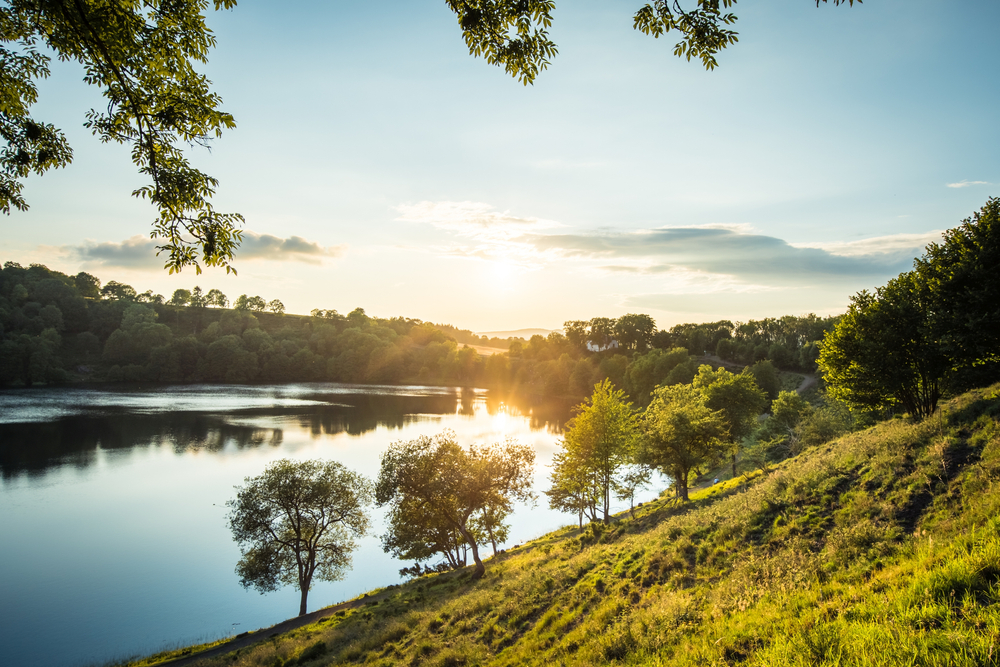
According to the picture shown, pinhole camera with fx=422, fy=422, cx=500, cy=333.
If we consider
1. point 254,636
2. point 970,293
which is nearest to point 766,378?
point 970,293

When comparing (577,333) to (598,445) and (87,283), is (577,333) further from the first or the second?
(87,283)

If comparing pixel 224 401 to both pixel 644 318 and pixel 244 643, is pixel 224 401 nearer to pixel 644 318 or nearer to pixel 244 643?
pixel 244 643

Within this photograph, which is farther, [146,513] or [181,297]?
[181,297]

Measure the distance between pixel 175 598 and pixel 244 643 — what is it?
375 inches

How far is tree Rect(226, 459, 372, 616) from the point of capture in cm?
2558

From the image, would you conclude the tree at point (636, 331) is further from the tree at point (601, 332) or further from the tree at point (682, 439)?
the tree at point (682, 439)

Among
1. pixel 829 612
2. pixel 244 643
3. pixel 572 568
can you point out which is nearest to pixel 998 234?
pixel 829 612

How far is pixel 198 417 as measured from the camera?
69312 mm

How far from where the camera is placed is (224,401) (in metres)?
87.7

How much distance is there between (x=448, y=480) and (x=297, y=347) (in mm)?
126847

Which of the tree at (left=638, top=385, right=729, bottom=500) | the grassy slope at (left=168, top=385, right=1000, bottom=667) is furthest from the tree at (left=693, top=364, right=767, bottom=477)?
the grassy slope at (left=168, top=385, right=1000, bottom=667)

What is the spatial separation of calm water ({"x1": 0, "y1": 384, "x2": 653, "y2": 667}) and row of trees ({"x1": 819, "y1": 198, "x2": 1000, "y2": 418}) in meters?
26.5

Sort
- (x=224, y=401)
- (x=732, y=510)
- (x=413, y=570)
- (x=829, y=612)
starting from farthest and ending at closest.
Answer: (x=224, y=401)
(x=413, y=570)
(x=732, y=510)
(x=829, y=612)

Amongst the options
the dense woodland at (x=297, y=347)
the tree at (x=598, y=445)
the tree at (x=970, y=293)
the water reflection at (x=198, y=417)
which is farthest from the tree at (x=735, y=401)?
the water reflection at (x=198, y=417)
